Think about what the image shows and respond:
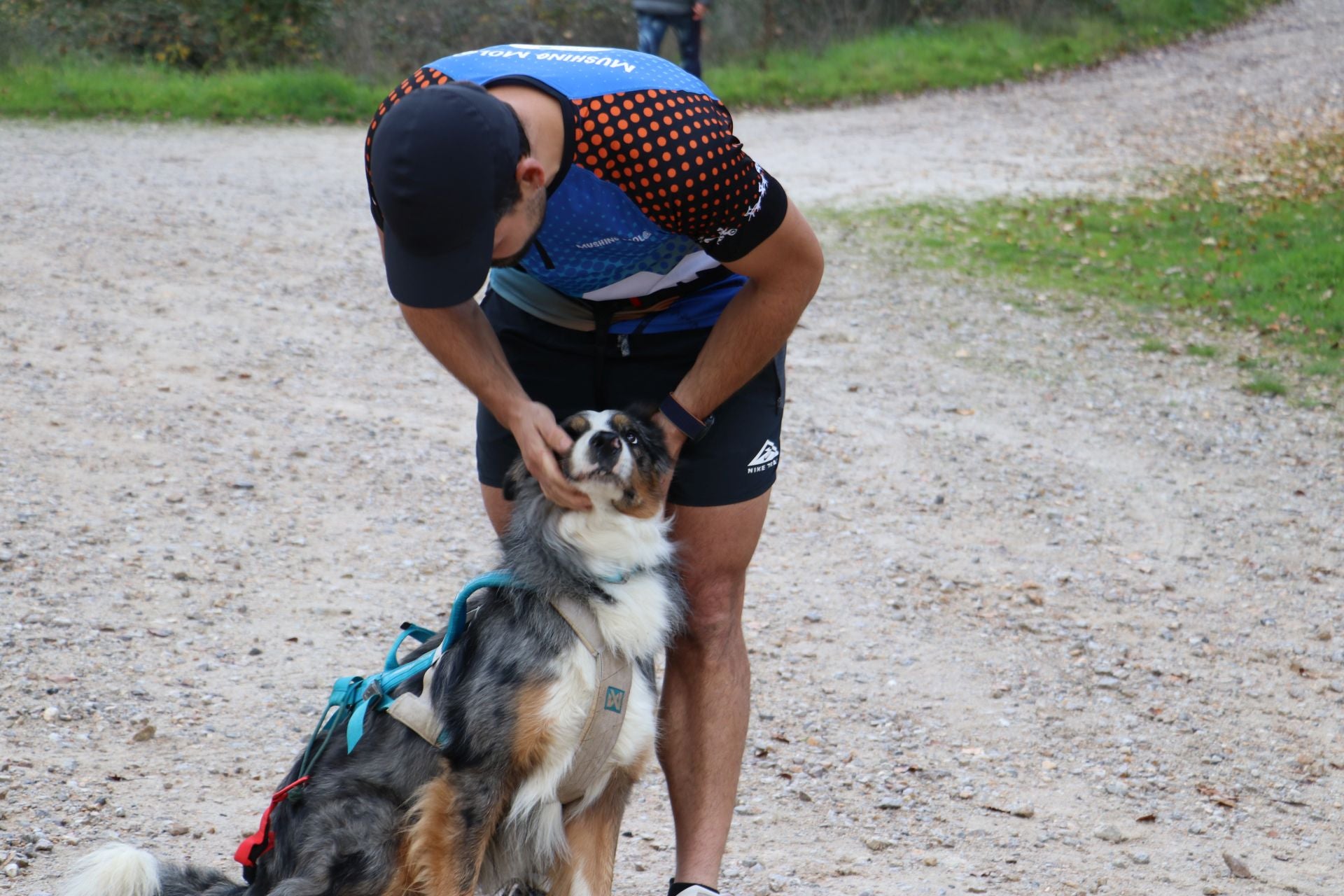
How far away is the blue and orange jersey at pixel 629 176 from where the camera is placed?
267 cm

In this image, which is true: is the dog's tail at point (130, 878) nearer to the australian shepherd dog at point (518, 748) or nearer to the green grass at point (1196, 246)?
the australian shepherd dog at point (518, 748)

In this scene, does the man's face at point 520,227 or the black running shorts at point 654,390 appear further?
the black running shorts at point 654,390

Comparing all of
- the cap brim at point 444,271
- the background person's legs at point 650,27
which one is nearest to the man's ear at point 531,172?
the cap brim at point 444,271

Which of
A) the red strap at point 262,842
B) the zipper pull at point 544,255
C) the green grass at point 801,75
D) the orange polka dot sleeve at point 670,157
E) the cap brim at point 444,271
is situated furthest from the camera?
the green grass at point 801,75

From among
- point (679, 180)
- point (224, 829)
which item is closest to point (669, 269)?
point (679, 180)

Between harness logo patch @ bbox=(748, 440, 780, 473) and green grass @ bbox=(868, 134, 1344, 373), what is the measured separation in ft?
21.7

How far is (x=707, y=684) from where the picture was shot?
3.36 metres

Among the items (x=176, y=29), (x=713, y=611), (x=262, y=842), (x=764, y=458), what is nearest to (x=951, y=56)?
(x=176, y=29)

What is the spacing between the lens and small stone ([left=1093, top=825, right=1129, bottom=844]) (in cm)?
400

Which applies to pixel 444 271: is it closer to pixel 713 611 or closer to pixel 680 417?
pixel 680 417

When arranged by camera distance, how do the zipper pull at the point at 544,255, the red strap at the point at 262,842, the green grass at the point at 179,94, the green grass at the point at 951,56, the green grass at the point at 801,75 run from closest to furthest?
the zipper pull at the point at 544,255 < the red strap at the point at 262,842 < the green grass at the point at 179,94 < the green grass at the point at 801,75 < the green grass at the point at 951,56

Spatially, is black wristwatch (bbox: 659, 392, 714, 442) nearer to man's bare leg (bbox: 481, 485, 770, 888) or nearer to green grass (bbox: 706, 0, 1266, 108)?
man's bare leg (bbox: 481, 485, 770, 888)

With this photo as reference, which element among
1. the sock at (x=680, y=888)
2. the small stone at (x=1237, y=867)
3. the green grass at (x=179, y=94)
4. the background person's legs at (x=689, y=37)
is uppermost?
the background person's legs at (x=689, y=37)

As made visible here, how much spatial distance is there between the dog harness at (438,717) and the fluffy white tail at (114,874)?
213 millimetres
